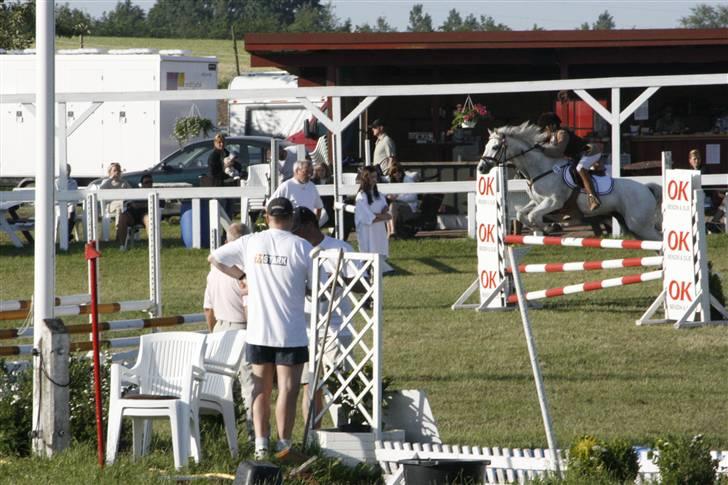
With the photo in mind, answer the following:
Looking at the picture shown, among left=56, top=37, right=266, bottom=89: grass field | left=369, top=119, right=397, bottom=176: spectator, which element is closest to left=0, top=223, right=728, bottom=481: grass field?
left=369, top=119, right=397, bottom=176: spectator

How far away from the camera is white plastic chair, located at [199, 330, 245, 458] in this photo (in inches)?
370

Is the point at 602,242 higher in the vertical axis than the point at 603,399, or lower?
higher

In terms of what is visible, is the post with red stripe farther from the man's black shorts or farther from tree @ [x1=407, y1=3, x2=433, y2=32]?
tree @ [x1=407, y1=3, x2=433, y2=32]

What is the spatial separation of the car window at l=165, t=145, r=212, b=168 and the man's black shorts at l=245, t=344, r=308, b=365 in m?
19.9

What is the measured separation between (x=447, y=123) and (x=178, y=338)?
20791 mm

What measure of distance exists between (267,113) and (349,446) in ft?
90.1

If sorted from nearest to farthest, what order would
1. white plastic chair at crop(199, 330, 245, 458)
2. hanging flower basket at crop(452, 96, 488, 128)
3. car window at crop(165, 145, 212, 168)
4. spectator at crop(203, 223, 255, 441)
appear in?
white plastic chair at crop(199, 330, 245, 458) → spectator at crop(203, 223, 255, 441) → hanging flower basket at crop(452, 96, 488, 128) → car window at crop(165, 145, 212, 168)

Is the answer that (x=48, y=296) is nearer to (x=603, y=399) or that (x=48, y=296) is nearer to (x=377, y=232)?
(x=603, y=399)

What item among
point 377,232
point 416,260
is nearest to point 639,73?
point 416,260

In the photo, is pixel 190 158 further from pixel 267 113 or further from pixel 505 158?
pixel 505 158

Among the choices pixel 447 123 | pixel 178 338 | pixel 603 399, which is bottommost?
pixel 603 399

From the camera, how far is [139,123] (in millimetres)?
35438

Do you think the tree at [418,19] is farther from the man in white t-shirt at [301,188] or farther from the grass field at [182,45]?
the man in white t-shirt at [301,188]

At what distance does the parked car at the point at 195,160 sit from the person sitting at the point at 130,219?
3.78m
